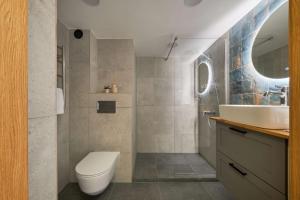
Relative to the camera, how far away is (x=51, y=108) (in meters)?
0.75

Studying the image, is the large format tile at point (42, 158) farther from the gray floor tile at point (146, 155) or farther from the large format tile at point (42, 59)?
the gray floor tile at point (146, 155)

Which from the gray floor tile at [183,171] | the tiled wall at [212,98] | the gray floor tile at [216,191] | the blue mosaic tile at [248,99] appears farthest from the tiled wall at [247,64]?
the gray floor tile at [183,171]

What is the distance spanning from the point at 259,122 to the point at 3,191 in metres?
1.39

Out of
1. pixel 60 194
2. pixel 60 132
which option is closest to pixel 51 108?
pixel 60 132

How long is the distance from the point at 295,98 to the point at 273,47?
4.10ft

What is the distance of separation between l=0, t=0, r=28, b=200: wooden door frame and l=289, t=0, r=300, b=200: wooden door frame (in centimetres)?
91

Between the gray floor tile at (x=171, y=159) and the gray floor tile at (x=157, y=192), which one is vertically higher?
the gray floor tile at (x=171, y=159)

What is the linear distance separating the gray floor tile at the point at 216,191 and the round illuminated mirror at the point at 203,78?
159 cm

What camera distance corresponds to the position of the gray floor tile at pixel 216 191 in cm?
205

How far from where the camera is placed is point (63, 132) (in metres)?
2.28

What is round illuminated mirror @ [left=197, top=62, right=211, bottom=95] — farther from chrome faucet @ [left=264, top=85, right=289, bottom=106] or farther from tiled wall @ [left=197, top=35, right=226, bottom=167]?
chrome faucet @ [left=264, top=85, right=289, bottom=106]

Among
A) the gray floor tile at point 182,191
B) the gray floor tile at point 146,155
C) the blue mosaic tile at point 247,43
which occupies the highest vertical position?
the blue mosaic tile at point 247,43

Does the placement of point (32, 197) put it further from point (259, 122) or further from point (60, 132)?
point (60, 132)

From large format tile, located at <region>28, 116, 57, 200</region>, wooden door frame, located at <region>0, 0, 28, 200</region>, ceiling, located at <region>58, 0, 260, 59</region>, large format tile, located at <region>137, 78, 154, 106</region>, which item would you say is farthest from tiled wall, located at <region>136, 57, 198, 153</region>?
wooden door frame, located at <region>0, 0, 28, 200</region>
